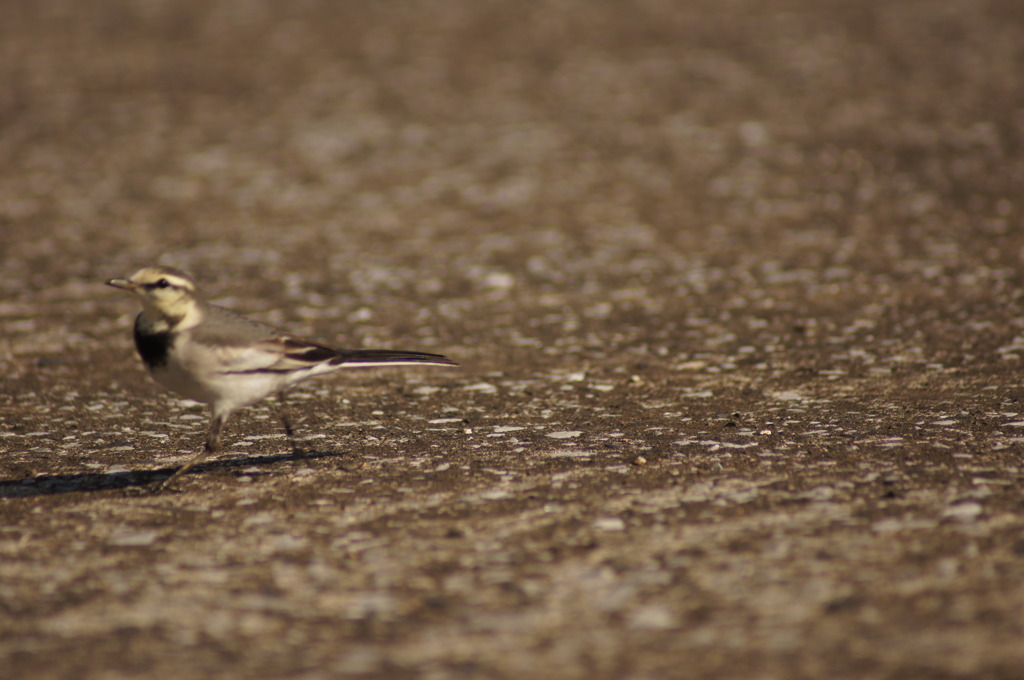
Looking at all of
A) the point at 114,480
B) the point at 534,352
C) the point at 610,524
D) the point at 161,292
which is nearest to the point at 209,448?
the point at 114,480

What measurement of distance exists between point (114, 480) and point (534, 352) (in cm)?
287

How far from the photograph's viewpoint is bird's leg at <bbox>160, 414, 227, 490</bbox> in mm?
4906

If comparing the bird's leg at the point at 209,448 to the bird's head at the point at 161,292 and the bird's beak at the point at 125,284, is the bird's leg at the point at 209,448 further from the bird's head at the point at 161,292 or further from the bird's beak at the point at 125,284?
the bird's beak at the point at 125,284

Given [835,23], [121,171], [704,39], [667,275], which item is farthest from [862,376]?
[835,23]

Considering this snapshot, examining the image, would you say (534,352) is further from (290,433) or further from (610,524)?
(610,524)

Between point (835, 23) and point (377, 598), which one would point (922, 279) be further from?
point (835, 23)

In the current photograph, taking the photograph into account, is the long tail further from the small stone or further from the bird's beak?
the small stone

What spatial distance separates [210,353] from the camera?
480 centimetres

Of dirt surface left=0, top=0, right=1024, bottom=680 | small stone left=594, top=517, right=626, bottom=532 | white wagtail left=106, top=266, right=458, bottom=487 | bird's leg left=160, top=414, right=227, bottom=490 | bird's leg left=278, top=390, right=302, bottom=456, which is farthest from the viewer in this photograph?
bird's leg left=278, top=390, right=302, bottom=456

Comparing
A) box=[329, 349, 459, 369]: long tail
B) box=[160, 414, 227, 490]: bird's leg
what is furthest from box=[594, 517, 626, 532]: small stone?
box=[160, 414, 227, 490]: bird's leg

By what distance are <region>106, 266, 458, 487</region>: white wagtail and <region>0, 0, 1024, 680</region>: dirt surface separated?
40 centimetres

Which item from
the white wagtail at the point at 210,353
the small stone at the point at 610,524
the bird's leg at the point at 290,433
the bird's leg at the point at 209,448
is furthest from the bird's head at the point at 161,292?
the small stone at the point at 610,524

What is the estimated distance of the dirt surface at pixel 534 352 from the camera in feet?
11.8

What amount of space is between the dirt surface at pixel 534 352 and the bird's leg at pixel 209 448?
7 cm
